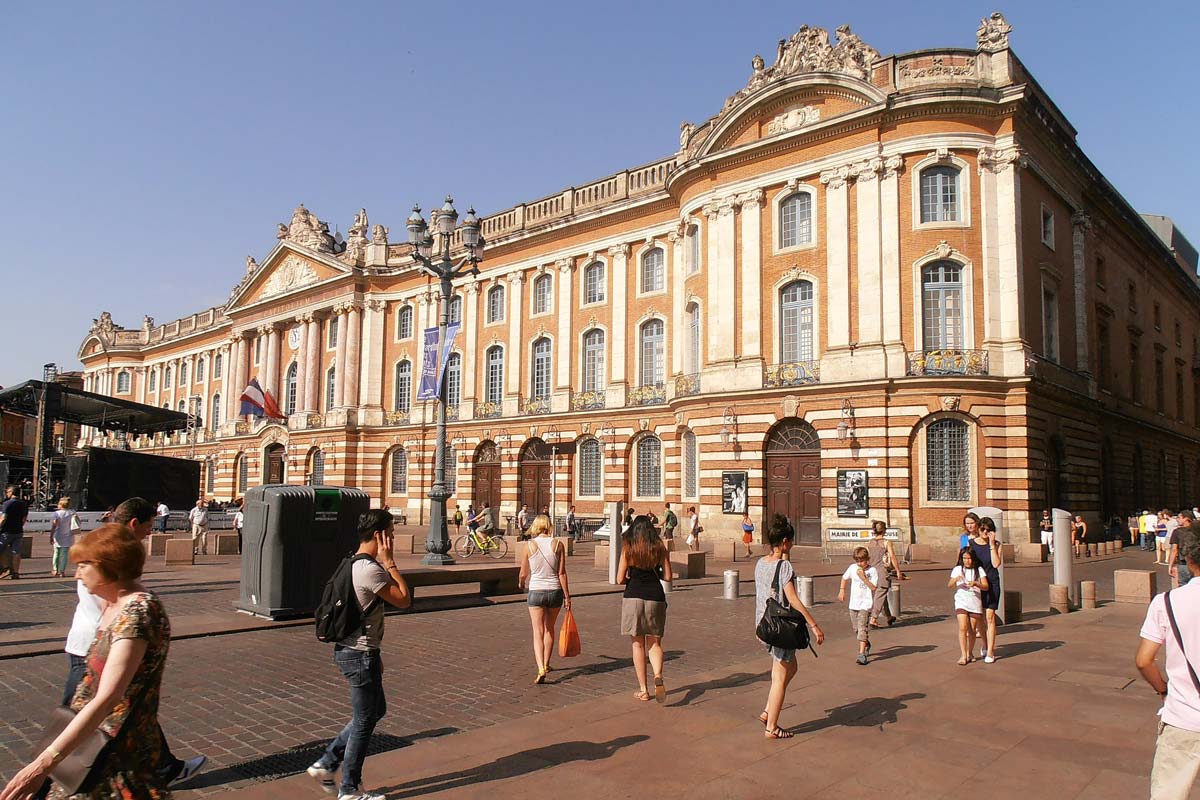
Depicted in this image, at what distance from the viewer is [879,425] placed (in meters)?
27.3

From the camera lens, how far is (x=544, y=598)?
9.41 metres

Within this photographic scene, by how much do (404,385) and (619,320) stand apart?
15.2 meters

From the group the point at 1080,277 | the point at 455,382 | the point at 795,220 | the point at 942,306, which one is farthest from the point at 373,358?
the point at 1080,277

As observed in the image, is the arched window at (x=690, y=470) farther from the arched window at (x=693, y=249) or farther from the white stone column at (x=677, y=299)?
the arched window at (x=693, y=249)

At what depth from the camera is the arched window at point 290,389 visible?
53750 mm

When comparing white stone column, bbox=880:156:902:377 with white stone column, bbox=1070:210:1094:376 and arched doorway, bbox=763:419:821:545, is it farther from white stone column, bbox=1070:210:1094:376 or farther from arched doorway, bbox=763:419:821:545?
white stone column, bbox=1070:210:1094:376

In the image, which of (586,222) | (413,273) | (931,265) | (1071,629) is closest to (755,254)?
(931,265)

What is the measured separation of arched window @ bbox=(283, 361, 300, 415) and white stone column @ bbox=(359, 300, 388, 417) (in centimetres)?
815

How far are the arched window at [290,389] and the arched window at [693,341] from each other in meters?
30.0

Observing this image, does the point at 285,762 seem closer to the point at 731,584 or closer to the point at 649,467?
the point at 731,584

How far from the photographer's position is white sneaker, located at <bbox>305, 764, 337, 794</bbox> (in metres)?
5.75

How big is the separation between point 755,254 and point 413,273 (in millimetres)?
22344

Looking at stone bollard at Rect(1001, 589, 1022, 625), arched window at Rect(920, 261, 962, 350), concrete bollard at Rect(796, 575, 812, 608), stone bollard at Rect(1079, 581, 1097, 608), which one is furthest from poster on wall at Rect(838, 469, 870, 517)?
concrete bollard at Rect(796, 575, 812, 608)

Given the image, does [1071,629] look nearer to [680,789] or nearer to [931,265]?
[680,789]
